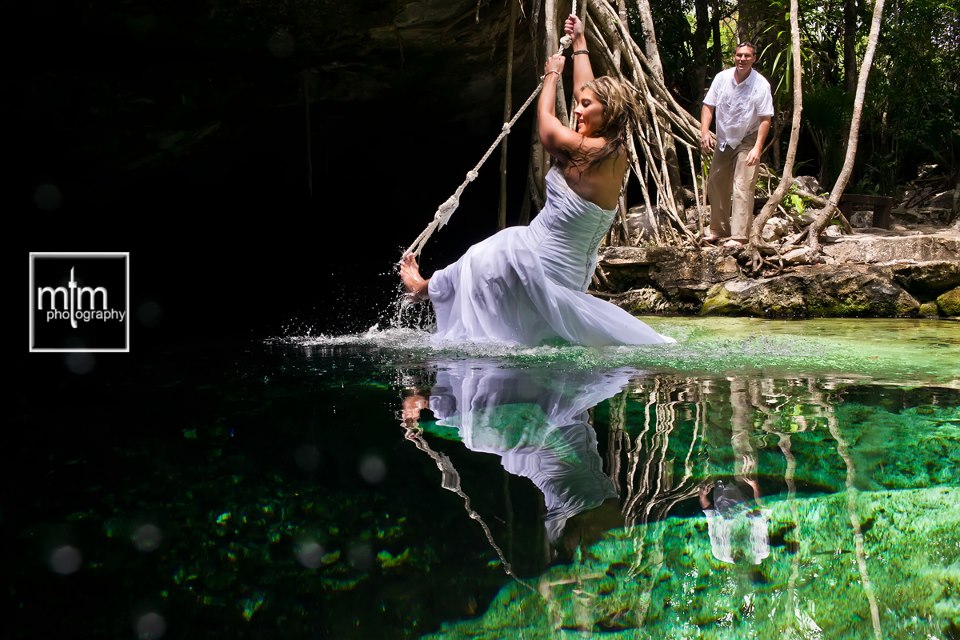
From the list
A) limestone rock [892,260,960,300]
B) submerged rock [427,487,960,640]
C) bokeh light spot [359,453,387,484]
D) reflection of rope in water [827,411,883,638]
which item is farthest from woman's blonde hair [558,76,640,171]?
limestone rock [892,260,960,300]

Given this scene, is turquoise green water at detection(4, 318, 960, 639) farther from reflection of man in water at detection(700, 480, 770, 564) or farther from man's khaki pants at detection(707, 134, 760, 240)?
man's khaki pants at detection(707, 134, 760, 240)

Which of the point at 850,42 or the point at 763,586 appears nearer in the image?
the point at 763,586

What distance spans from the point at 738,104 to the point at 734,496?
4.85 metres

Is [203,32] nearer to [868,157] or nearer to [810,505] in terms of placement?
[810,505]

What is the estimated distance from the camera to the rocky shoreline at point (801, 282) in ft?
17.5

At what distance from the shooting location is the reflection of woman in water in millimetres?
1642

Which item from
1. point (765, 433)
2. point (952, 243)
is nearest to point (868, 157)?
point (952, 243)

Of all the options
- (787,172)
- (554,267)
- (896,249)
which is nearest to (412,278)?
(554,267)

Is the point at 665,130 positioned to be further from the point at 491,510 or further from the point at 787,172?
the point at 491,510

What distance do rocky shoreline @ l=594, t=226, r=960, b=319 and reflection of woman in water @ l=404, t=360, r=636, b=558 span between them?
2.62 meters

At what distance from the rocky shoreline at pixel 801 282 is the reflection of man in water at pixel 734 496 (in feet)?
10.7

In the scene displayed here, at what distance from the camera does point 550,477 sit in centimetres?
186

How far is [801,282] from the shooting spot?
18.1 feet

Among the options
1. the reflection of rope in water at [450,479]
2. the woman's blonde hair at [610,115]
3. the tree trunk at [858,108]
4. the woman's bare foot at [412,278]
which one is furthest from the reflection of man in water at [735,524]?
the tree trunk at [858,108]
